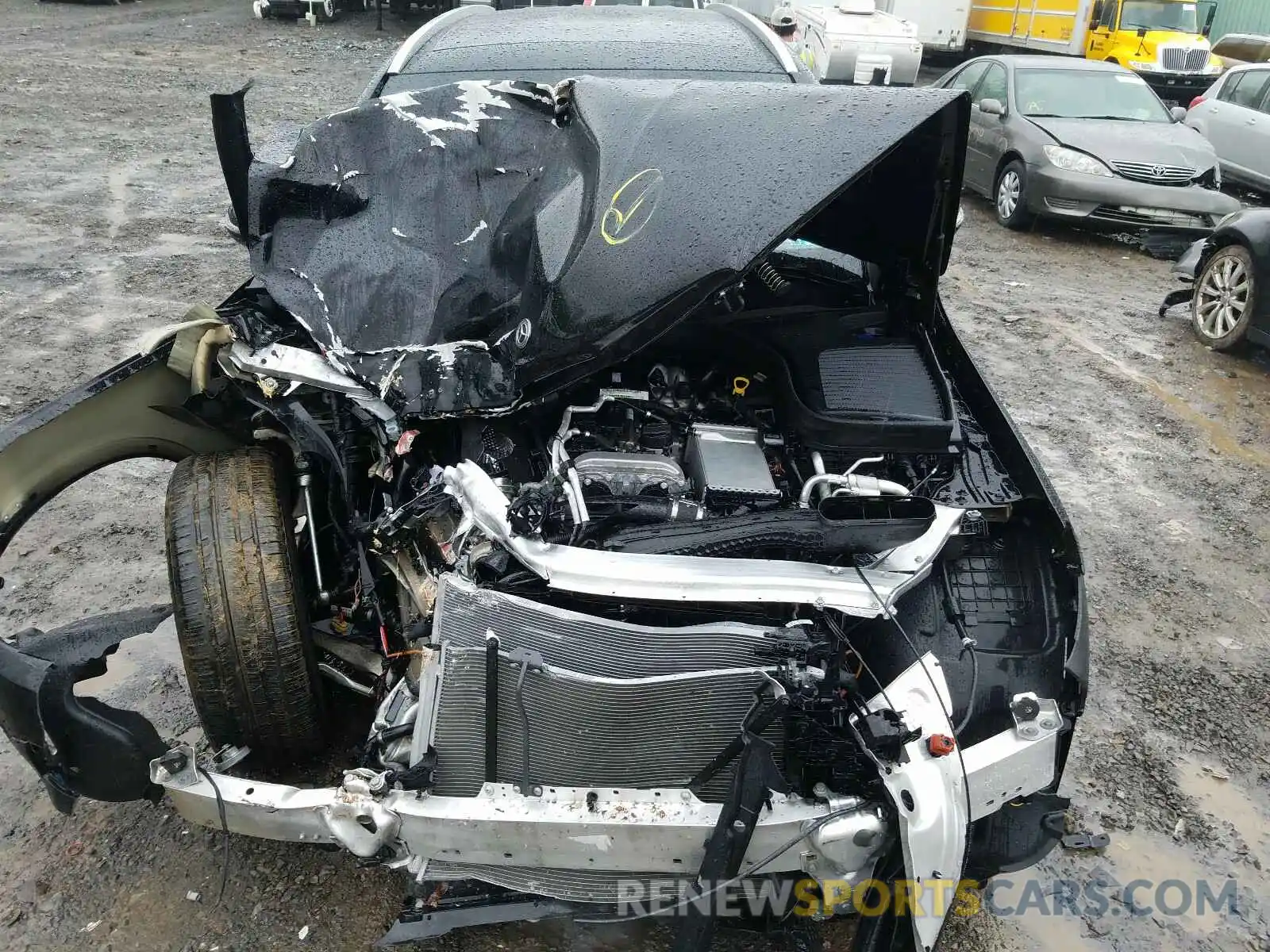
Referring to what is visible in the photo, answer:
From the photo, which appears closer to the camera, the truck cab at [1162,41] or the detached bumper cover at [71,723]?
the detached bumper cover at [71,723]

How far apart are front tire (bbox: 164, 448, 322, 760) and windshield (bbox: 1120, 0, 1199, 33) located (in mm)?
16182

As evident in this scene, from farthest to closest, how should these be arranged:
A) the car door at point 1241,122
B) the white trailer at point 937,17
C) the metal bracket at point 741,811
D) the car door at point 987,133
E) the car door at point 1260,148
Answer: the white trailer at point 937,17 → the car door at point 1241,122 → the car door at point 1260,148 → the car door at point 987,133 → the metal bracket at point 741,811

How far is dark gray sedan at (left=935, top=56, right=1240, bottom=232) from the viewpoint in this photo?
7676 mm

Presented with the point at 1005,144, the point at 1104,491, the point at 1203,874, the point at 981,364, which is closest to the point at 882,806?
the point at 1203,874

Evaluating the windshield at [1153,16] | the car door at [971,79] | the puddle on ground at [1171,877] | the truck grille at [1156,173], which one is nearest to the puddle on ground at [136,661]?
the puddle on ground at [1171,877]

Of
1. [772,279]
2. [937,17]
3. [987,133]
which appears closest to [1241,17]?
[937,17]

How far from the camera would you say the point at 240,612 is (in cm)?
228

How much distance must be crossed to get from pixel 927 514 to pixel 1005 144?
742 cm

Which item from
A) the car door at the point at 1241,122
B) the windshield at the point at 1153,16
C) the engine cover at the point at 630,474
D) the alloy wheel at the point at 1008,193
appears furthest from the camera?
the windshield at the point at 1153,16

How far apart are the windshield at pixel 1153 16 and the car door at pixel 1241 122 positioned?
535cm

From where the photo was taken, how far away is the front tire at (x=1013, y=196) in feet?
26.6

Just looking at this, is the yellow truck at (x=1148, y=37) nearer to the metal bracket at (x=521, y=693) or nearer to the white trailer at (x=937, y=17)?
the white trailer at (x=937, y=17)

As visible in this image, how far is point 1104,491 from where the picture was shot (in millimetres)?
4430

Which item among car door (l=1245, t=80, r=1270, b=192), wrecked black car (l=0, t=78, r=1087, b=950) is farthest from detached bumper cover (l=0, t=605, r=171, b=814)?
car door (l=1245, t=80, r=1270, b=192)
